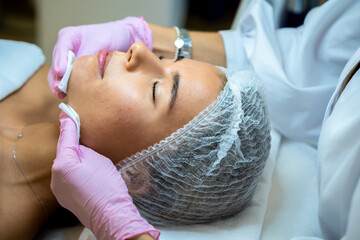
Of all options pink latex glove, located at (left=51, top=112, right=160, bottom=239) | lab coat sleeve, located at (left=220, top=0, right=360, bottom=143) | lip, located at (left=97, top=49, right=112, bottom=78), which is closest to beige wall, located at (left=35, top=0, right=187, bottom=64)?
lab coat sleeve, located at (left=220, top=0, right=360, bottom=143)

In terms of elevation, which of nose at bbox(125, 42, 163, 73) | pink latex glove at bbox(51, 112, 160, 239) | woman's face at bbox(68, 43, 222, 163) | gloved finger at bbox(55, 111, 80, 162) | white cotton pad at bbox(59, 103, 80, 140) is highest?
nose at bbox(125, 42, 163, 73)

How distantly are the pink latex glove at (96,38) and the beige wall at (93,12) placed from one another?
60cm

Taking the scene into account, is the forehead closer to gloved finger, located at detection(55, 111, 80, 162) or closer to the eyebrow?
the eyebrow

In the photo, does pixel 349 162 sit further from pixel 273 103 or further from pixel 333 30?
pixel 333 30

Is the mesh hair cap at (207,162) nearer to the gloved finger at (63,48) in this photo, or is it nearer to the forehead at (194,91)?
the forehead at (194,91)

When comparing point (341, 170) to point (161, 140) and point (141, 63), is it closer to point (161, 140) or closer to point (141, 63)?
point (161, 140)

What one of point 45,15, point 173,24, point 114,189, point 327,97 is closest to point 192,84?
point 114,189

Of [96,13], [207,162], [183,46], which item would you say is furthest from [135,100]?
[96,13]

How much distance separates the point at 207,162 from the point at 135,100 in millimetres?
241

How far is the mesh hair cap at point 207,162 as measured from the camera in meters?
0.90

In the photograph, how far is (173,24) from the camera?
1960 millimetres

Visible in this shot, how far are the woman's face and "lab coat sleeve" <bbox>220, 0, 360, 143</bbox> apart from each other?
0.36 m

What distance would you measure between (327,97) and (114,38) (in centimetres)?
74

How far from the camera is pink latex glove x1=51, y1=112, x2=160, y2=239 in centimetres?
79
